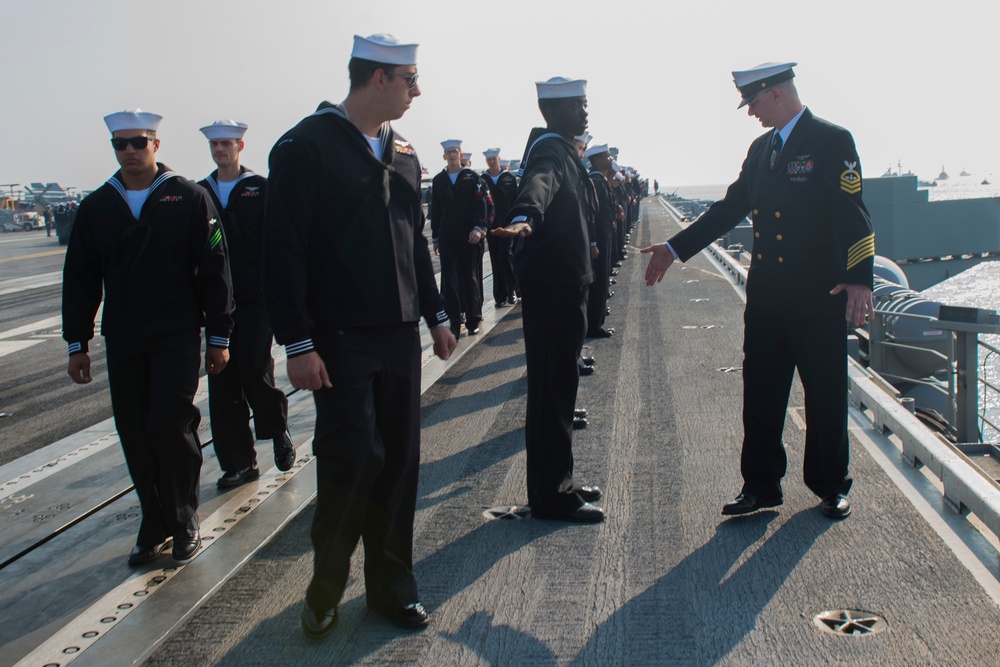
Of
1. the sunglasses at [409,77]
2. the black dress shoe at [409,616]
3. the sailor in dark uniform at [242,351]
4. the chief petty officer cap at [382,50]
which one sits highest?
the chief petty officer cap at [382,50]

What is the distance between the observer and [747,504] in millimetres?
4707

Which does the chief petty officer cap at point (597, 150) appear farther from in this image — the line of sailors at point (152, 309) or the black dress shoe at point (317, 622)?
the black dress shoe at point (317, 622)

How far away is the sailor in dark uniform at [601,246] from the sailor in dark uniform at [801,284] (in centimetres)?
520

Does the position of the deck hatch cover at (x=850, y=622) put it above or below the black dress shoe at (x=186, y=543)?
below

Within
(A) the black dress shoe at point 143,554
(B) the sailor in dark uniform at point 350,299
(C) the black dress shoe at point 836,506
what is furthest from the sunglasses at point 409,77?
(C) the black dress shoe at point 836,506

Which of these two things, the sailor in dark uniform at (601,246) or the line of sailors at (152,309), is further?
the sailor in dark uniform at (601,246)

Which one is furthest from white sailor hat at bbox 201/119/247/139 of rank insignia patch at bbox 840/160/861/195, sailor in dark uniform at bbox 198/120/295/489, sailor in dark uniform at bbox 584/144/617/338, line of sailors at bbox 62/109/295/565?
sailor in dark uniform at bbox 584/144/617/338

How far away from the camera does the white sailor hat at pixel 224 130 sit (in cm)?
569

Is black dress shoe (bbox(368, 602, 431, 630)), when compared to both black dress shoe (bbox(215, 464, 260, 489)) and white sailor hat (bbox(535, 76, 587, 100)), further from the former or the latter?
white sailor hat (bbox(535, 76, 587, 100))

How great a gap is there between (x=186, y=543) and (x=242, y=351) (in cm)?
140

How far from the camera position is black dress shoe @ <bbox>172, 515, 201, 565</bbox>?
440 centimetres

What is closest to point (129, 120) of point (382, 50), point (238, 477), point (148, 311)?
point (148, 311)

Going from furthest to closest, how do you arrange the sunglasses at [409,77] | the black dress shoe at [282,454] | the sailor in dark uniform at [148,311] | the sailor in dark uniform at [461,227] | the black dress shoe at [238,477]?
the sailor in dark uniform at [461,227], the black dress shoe at [282,454], the black dress shoe at [238,477], the sailor in dark uniform at [148,311], the sunglasses at [409,77]

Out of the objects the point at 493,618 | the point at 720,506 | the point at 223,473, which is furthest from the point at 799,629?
the point at 223,473
